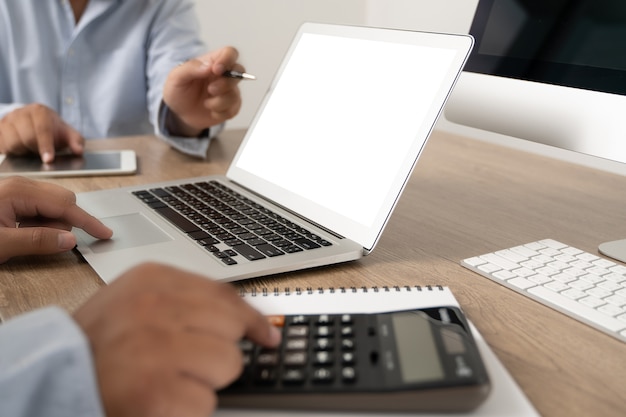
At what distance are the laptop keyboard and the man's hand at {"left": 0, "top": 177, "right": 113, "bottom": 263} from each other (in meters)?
0.09

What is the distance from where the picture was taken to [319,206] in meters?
0.63

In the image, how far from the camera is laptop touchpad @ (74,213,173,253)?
0.57 metres

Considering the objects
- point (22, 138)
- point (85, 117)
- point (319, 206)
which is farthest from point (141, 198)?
point (85, 117)

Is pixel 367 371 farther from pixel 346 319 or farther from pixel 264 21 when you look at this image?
pixel 264 21

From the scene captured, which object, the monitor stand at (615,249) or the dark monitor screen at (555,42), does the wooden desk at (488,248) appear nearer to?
the monitor stand at (615,249)

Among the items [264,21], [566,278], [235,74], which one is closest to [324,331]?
[566,278]

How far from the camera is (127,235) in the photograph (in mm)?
601

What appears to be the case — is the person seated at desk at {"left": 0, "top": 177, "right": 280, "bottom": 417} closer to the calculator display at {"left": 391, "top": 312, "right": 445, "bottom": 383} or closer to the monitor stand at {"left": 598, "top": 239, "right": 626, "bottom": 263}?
the calculator display at {"left": 391, "top": 312, "right": 445, "bottom": 383}

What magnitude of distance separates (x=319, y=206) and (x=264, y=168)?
15cm

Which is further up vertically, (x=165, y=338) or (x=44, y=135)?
(x=165, y=338)

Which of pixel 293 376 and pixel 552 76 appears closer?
pixel 293 376

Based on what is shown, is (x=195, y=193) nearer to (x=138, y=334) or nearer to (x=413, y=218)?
(x=413, y=218)

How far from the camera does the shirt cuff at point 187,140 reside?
3.34 feet

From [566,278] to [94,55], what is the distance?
120 centimetres
